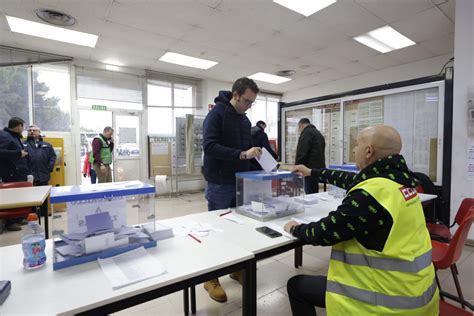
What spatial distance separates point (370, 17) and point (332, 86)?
3.46m

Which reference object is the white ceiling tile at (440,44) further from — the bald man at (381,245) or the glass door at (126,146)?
the glass door at (126,146)

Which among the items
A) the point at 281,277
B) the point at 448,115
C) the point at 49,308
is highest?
the point at 448,115

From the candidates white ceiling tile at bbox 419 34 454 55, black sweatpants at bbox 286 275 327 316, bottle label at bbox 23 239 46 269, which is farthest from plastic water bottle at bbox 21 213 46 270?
white ceiling tile at bbox 419 34 454 55

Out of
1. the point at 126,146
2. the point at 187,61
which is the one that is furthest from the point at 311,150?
the point at 126,146

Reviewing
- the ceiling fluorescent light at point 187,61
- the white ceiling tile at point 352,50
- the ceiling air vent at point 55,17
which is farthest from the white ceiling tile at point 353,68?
the ceiling air vent at point 55,17

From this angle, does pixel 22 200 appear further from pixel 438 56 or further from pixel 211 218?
pixel 438 56

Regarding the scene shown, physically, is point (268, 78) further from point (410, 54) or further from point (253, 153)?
point (253, 153)

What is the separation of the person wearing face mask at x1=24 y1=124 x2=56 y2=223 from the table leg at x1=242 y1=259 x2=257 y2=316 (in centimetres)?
444

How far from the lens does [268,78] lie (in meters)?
6.51

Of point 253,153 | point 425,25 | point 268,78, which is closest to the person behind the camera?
point 253,153

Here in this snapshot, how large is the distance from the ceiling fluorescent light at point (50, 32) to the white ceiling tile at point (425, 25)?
461 cm

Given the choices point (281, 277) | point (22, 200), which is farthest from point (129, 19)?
point (281, 277)

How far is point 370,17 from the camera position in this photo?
3.45 m

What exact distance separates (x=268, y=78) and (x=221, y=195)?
5.22 meters
